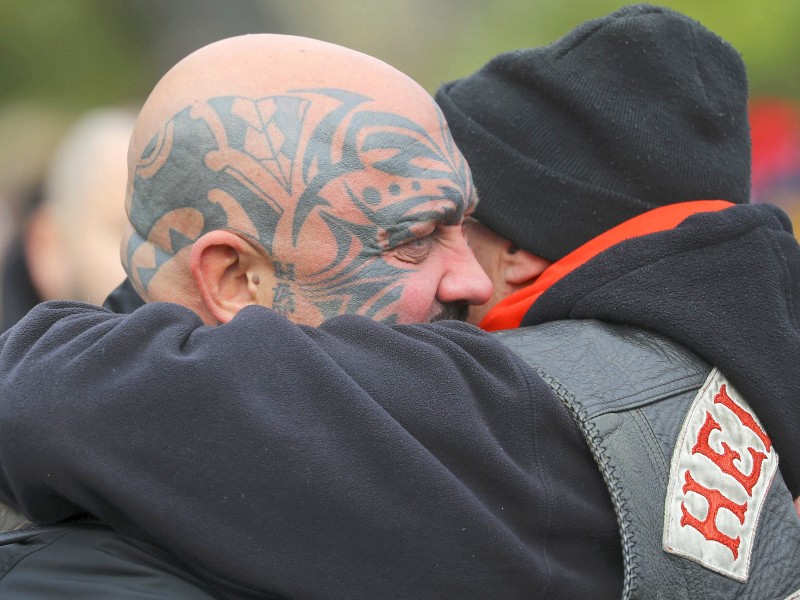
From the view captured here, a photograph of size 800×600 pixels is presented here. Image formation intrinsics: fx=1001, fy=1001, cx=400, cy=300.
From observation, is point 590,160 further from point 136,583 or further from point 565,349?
point 136,583

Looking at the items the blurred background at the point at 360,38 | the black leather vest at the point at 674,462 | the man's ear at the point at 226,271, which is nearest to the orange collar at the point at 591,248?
the black leather vest at the point at 674,462

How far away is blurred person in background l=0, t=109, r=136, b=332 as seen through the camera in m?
3.18

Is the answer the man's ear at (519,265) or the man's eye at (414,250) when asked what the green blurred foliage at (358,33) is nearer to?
the man's ear at (519,265)

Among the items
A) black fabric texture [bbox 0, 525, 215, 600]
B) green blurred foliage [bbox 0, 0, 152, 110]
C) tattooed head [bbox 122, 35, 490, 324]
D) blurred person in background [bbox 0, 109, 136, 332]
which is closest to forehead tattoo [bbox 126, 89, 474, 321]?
tattooed head [bbox 122, 35, 490, 324]

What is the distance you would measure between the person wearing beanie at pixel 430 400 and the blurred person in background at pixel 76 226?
145cm

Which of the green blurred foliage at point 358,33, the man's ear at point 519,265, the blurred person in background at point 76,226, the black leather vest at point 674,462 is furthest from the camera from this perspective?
the green blurred foliage at point 358,33

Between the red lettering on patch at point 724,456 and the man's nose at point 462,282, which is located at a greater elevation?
the man's nose at point 462,282

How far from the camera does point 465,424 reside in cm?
143

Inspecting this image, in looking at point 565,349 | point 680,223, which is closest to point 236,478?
point 565,349

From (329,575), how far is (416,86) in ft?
3.06

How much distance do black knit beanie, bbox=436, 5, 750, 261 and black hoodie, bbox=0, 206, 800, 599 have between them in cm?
63

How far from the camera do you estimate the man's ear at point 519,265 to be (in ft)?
7.11

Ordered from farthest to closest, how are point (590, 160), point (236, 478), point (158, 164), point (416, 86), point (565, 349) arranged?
point (590, 160) → point (416, 86) → point (158, 164) → point (565, 349) → point (236, 478)

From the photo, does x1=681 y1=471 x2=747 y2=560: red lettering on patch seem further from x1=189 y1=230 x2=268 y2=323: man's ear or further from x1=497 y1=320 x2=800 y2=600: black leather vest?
x1=189 y1=230 x2=268 y2=323: man's ear
